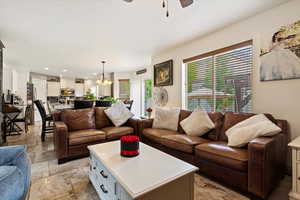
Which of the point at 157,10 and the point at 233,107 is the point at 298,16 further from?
the point at 157,10

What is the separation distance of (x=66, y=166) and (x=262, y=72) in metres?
3.47

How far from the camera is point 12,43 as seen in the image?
354 centimetres

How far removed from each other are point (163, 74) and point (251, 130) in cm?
290

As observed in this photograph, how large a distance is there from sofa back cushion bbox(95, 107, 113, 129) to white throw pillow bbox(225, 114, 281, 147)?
2.49 meters

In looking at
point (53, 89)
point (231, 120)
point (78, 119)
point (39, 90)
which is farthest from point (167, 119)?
point (53, 89)

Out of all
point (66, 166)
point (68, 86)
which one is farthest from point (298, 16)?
point (68, 86)

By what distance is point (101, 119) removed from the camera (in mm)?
3336

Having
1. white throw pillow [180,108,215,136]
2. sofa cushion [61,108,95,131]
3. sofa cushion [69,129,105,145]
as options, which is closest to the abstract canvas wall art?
white throw pillow [180,108,215,136]

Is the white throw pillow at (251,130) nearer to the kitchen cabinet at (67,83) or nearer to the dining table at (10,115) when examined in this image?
the dining table at (10,115)

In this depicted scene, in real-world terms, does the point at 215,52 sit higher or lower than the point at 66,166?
higher

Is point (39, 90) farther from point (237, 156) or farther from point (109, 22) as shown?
point (237, 156)

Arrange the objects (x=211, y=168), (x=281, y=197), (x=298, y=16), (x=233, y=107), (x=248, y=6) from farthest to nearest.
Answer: (x=233, y=107) → (x=248, y=6) → (x=298, y=16) → (x=211, y=168) → (x=281, y=197)

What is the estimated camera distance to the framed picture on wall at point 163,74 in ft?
13.5

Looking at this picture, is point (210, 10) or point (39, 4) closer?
point (39, 4)
